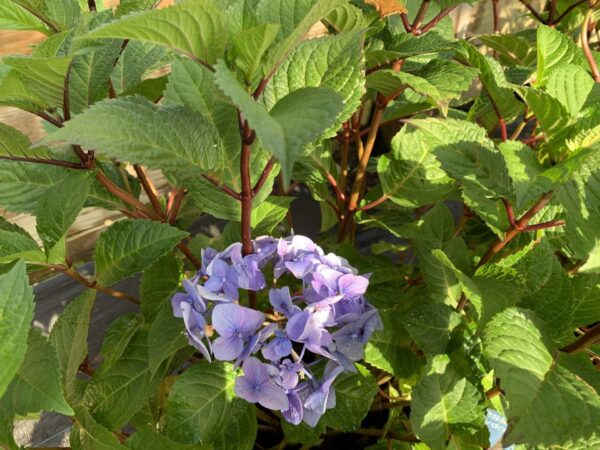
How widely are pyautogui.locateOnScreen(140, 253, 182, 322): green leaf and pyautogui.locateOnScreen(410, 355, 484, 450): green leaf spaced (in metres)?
0.34

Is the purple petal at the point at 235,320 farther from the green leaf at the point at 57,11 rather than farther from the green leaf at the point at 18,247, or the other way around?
the green leaf at the point at 57,11

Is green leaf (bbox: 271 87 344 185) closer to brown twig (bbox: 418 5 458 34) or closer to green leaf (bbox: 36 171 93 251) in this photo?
green leaf (bbox: 36 171 93 251)

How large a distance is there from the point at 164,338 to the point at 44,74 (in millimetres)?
298

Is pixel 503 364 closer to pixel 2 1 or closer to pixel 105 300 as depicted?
pixel 2 1

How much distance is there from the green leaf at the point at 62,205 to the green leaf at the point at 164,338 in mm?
144

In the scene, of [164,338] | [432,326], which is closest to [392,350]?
[432,326]

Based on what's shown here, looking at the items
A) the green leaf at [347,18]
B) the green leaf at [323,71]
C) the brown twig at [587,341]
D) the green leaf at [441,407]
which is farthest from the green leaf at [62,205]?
the brown twig at [587,341]

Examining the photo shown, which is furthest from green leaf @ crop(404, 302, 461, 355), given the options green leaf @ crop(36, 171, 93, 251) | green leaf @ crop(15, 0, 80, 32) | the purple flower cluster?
green leaf @ crop(15, 0, 80, 32)

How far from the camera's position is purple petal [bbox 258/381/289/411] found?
23.3 inches

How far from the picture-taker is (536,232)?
77cm

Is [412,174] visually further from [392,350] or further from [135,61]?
[135,61]

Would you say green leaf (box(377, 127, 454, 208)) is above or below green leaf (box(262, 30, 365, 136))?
below

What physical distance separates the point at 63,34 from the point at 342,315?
0.38 meters

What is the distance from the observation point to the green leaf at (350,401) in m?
0.72
